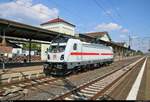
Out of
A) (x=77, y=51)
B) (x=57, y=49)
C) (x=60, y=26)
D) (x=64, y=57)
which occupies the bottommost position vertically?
(x=64, y=57)

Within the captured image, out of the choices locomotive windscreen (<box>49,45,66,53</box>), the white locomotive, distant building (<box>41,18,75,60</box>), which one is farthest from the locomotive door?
distant building (<box>41,18,75,60</box>)

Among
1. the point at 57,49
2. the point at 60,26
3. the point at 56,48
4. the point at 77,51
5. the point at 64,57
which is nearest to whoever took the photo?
the point at 64,57

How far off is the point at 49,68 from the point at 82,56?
14.4ft

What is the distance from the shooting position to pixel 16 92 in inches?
465

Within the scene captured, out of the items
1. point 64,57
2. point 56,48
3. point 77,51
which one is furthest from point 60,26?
point 64,57

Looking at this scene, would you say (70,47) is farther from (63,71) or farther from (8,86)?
(8,86)

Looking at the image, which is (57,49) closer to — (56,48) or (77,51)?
(56,48)

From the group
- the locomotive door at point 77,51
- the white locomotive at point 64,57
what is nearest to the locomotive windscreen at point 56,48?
the white locomotive at point 64,57

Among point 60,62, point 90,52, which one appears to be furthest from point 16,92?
point 90,52

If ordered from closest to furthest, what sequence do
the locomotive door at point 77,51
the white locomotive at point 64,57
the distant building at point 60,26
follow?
1. the white locomotive at point 64,57
2. the locomotive door at point 77,51
3. the distant building at point 60,26

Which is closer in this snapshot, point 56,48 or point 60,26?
point 56,48

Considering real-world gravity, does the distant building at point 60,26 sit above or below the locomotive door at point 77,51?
above

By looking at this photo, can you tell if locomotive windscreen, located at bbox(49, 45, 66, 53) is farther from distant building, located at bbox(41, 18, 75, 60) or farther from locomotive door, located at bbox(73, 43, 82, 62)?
distant building, located at bbox(41, 18, 75, 60)

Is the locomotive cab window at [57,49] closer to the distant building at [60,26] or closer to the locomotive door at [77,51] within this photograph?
the locomotive door at [77,51]
